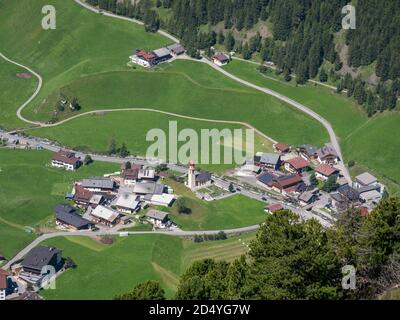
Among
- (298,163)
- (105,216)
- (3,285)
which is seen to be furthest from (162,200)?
(3,285)

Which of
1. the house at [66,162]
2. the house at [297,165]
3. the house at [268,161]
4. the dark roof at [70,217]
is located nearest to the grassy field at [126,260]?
the dark roof at [70,217]

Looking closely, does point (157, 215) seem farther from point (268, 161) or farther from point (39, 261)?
point (268, 161)

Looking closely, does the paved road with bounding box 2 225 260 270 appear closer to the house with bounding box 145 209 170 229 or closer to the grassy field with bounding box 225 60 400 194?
the house with bounding box 145 209 170 229

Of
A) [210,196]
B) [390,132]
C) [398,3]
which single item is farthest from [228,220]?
[398,3]

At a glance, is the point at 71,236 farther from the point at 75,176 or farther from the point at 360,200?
the point at 360,200

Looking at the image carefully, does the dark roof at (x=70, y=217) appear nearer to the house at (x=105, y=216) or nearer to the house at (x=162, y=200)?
the house at (x=105, y=216)

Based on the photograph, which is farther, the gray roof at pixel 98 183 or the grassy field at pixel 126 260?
the gray roof at pixel 98 183
